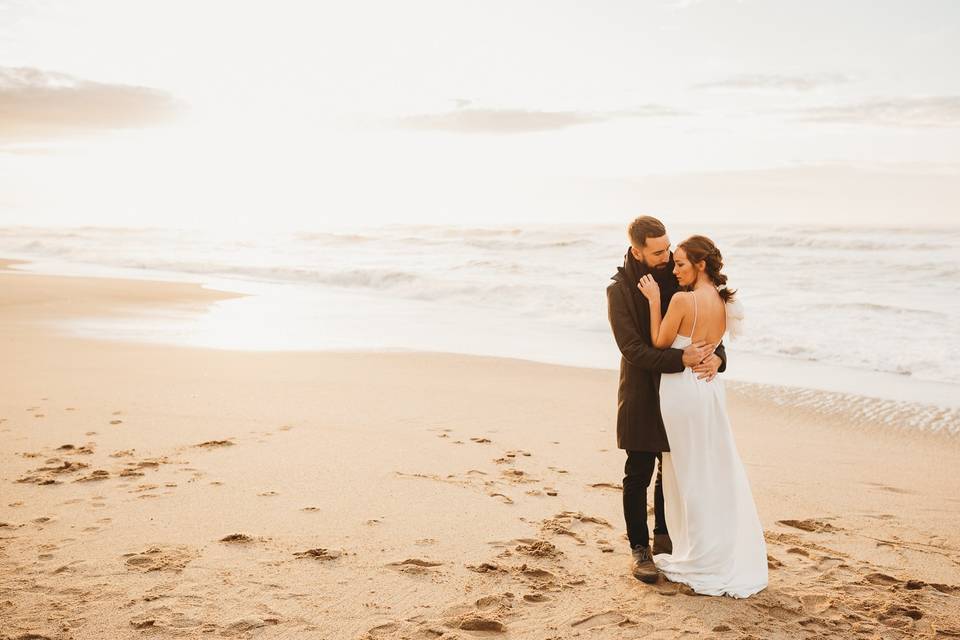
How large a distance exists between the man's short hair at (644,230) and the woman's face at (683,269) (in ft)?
0.44

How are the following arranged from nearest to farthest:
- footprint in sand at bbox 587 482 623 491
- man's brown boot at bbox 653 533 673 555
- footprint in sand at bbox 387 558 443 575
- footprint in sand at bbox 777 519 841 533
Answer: footprint in sand at bbox 387 558 443 575
man's brown boot at bbox 653 533 673 555
footprint in sand at bbox 777 519 841 533
footprint in sand at bbox 587 482 623 491

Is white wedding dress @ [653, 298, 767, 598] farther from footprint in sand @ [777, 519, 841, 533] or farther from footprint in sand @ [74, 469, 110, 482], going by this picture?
footprint in sand @ [74, 469, 110, 482]

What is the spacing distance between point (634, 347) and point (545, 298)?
14.5m

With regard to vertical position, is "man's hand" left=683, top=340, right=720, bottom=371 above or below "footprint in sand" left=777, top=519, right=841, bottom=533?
above

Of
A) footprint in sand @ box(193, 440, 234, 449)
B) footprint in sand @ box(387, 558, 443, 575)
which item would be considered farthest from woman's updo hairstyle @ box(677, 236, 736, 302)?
footprint in sand @ box(193, 440, 234, 449)

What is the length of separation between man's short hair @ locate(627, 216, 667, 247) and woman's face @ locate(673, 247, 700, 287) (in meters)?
0.14

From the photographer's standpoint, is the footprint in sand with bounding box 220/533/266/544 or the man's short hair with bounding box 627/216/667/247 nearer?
the man's short hair with bounding box 627/216/667/247

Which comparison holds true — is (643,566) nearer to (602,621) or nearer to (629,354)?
(602,621)

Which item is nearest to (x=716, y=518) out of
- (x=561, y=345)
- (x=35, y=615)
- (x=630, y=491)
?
(x=630, y=491)

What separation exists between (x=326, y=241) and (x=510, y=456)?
36.8m

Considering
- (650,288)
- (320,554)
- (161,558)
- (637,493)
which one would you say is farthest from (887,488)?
(161,558)

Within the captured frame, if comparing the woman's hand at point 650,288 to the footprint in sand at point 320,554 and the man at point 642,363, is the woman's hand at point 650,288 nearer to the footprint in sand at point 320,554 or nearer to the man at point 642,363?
the man at point 642,363

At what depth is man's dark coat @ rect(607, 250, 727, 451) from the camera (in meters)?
4.11

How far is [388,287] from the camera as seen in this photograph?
23.2 m
